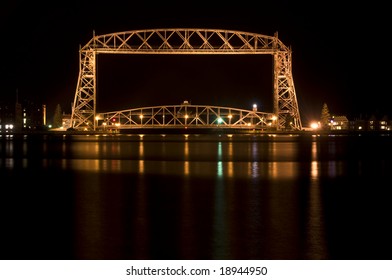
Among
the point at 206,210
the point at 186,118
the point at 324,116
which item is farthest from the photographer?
the point at 324,116

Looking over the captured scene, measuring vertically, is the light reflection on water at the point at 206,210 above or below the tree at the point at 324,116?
below

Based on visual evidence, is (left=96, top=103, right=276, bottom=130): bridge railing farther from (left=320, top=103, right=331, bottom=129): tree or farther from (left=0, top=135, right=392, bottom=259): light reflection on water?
(left=0, top=135, right=392, bottom=259): light reflection on water

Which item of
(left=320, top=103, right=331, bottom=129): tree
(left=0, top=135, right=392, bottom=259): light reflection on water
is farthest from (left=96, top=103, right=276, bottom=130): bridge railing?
(left=0, top=135, right=392, bottom=259): light reflection on water

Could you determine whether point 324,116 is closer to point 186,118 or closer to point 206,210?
point 186,118

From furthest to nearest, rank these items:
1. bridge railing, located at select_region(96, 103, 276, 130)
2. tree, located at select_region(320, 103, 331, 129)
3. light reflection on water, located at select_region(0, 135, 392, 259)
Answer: tree, located at select_region(320, 103, 331, 129) → bridge railing, located at select_region(96, 103, 276, 130) → light reflection on water, located at select_region(0, 135, 392, 259)

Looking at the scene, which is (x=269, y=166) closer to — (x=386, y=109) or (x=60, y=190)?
(x=60, y=190)

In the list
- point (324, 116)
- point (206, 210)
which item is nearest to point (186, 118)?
point (324, 116)

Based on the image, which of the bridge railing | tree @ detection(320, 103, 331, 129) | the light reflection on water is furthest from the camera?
tree @ detection(320, 103, 331, 129)

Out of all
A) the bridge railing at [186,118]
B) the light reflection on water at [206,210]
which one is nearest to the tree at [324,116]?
the bridge railing at [186,118]

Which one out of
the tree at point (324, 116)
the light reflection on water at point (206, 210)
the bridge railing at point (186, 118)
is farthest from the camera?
the tree at point (324, 116)

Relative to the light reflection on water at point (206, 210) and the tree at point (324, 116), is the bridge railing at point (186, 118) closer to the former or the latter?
the tree at point (324, 116)

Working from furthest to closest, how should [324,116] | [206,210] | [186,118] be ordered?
[324,116]
[186,118]
[206,210]

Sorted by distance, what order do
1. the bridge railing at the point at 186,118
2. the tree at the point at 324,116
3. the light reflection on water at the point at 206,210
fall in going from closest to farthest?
the light reflection on water at the point at 206,210 → the bridge railing at the point at 186,118 → the tree at the point at 324,116

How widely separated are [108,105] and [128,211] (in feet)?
198
